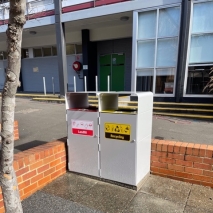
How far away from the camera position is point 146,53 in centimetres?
728

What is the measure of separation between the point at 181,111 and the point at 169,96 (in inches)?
39.0

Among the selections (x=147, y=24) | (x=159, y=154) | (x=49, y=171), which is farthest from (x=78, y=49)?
(x=159, y=154)

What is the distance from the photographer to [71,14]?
8.55 meters

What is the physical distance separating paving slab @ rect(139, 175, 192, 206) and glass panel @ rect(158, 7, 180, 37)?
5.75 metres

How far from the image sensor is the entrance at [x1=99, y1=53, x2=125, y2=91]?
1051 cm

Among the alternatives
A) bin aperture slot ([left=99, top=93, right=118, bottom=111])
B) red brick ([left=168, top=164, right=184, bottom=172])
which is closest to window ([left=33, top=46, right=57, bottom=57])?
bin aperture slot ([left=99, top=93, right=118, bottom=111])

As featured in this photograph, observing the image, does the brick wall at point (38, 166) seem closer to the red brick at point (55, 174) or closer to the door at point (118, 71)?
the red brick at point (55, 174)

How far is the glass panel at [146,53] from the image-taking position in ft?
23.5

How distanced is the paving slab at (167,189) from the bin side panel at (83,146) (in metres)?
0.74

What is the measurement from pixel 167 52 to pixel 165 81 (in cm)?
109

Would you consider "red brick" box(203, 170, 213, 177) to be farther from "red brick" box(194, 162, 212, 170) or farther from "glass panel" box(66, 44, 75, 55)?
"glass panel" box(66, 44, 75, 55)

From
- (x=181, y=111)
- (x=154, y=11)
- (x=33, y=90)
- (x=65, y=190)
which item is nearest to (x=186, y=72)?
(x=181, y=111)

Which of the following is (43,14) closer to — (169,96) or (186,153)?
(169,96)

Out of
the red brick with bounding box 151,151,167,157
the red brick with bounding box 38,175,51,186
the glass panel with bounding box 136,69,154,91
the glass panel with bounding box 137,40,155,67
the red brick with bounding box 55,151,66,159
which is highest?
the glass panel with bounding box 137,40,155,67
